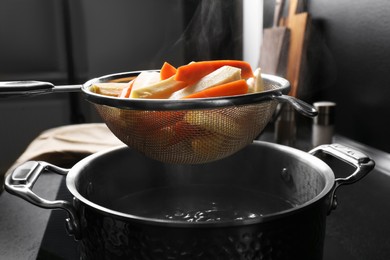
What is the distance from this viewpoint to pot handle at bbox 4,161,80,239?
493 millimetres

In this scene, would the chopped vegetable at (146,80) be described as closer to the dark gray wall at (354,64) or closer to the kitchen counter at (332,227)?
the kitchen counter at (332,227)

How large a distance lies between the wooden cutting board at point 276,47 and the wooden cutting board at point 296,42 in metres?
0.02

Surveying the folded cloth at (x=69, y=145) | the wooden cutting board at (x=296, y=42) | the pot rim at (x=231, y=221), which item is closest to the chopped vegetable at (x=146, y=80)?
the pot rim at (x=231, y=221)

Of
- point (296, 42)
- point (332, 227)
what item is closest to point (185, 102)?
A: point (332, 227)

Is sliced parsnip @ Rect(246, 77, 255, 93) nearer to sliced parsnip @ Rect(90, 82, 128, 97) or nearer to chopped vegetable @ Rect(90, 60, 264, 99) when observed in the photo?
chopped vegetable @ Rect(90, 60, 264, 99)

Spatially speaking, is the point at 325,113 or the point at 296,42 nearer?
the point at 325,113

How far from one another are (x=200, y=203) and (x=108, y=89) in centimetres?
24

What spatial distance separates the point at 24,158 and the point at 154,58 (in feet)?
3.32

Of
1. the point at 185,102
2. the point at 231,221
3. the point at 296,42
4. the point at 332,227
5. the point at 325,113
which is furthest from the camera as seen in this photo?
the point at 296,42

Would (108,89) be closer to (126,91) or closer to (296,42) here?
(126,91)

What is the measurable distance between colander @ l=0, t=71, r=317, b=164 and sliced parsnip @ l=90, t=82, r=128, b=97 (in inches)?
0.5

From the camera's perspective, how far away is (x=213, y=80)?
604 millimetres

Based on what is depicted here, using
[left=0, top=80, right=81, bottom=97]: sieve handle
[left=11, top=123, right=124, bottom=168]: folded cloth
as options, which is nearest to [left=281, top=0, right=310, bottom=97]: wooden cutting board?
[left=11, top=123, right=124, bottom=168]: folded cloth

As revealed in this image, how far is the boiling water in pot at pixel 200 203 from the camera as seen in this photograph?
0.68 metres
